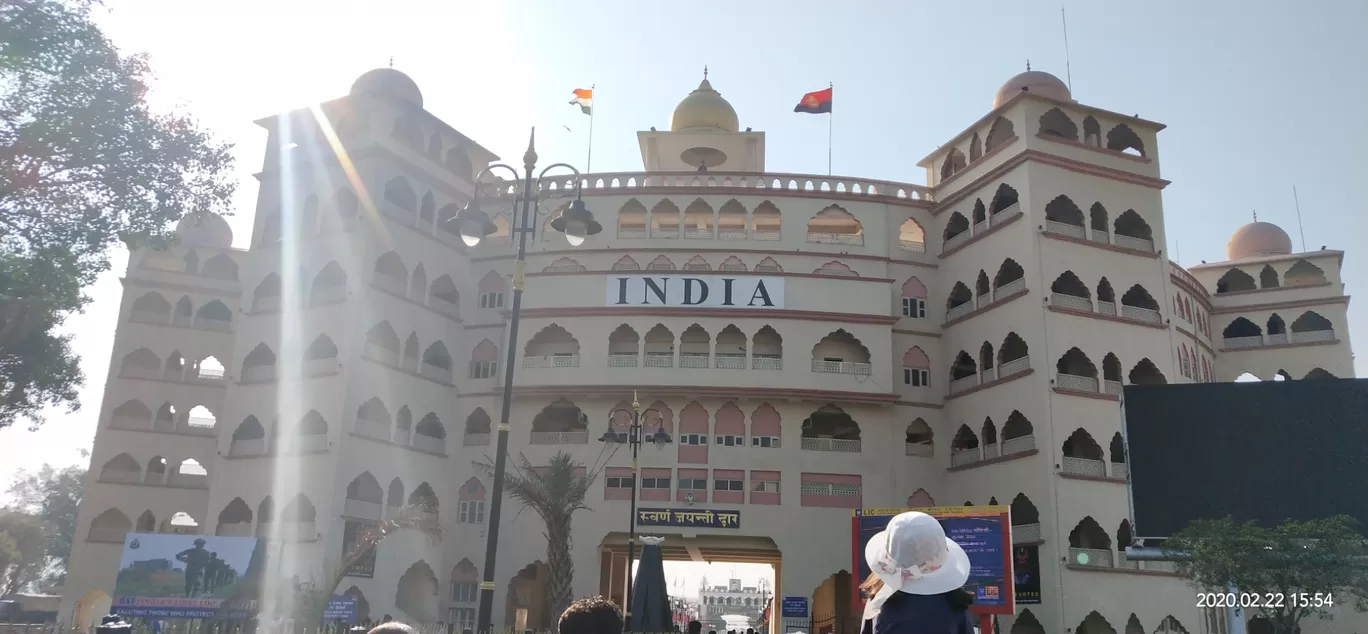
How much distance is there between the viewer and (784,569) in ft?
98.9

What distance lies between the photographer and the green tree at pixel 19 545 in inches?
1775

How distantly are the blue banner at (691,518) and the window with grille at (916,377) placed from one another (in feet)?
24.3

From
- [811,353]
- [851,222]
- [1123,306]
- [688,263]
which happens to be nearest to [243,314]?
[688,263]

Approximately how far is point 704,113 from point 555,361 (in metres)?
13.6

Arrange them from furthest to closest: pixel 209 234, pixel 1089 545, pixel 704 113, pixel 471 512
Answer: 1. pixel 704 113
2. pixel 209 234
3. pixel 471 512
4. pixel 1089 545

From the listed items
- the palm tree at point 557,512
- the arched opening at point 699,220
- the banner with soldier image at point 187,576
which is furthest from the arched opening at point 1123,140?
the banner with soldier image at point 187,576

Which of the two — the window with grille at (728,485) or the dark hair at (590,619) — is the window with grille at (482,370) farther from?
the dark hair at (590,619)

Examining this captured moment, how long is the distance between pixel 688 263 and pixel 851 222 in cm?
625

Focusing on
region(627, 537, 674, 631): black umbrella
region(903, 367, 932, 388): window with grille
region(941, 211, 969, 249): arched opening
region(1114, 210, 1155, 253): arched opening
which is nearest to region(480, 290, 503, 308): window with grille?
region(903, 367, 932, 388): window with grille

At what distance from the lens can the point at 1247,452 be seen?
704 inches

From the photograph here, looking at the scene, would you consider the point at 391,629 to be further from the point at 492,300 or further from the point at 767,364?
the point at 492,300

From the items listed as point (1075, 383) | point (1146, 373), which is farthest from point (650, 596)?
point (1146, 373)

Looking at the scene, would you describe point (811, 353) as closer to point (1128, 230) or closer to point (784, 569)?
point (784, 569)
